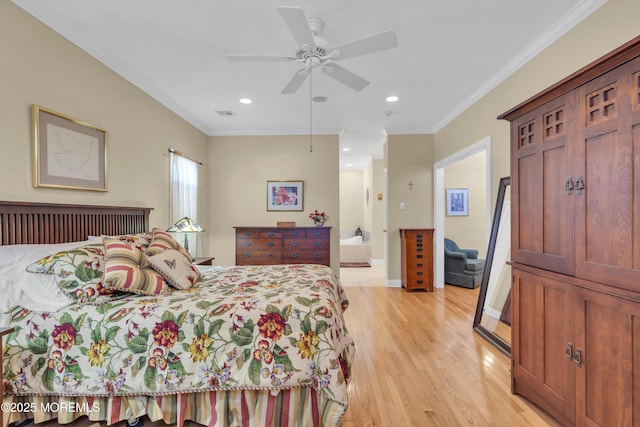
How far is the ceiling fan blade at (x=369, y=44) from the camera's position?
1931 millimetres

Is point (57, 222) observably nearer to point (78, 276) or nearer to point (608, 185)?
point (78, 276)

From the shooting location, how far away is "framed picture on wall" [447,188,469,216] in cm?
645

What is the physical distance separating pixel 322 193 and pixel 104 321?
398 centimetres

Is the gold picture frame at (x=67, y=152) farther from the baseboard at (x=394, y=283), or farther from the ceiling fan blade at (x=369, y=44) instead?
the baseboard at (x=394, y=283)

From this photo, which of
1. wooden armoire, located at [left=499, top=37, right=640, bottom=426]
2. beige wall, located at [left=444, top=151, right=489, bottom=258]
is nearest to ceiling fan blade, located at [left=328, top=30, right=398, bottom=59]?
wooden armoire, located at [left=499, top=37, right=640, bottom=426]

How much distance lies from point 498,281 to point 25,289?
3850 mm

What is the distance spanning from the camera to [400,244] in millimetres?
5391

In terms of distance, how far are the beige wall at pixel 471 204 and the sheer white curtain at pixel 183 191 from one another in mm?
4959

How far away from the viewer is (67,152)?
2.45 m

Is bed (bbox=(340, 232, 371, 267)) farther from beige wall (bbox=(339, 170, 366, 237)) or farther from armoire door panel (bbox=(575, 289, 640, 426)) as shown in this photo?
armoire door panel (bbox=(575, 289, 640, 426))

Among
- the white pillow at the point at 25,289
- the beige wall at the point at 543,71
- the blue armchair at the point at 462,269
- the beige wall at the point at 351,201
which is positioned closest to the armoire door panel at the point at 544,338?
the beige wall at the point at 543,71

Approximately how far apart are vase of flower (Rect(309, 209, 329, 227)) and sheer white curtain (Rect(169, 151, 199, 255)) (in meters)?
1.88

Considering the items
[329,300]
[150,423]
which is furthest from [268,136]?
[150,423]

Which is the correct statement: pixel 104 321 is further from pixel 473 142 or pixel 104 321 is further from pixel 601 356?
pixel 473 142
